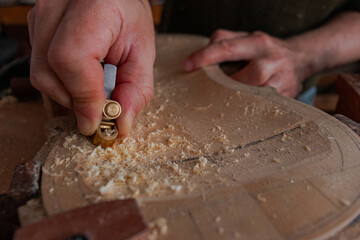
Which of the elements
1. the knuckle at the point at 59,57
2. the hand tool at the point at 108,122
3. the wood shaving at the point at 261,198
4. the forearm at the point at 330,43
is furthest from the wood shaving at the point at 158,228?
the forearm at the point at 330,43

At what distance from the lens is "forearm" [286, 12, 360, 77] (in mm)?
1805

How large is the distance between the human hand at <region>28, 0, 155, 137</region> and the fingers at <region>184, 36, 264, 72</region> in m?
0.42

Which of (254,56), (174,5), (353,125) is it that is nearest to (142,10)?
(254,56)

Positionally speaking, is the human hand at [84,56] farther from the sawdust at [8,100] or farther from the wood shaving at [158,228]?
the sawdust at [8,100]

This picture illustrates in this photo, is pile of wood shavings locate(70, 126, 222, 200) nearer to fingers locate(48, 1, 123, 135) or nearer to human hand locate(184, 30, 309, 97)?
fingers locate(48, 1, 123, 135)

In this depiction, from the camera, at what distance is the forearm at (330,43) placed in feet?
5.92

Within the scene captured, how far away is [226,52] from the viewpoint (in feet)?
5.14

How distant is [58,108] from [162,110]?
1.31 feet

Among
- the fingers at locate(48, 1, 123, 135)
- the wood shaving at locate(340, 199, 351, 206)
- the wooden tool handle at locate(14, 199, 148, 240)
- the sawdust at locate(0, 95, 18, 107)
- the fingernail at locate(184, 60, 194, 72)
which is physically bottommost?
the sawdust at locate(0, 95, 18, 107)

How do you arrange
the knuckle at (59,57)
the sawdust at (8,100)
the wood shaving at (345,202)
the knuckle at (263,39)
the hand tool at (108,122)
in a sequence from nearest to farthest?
1. the wood shaving at (345,202)
2. the knuckle at (59,57)
3. the hand tool at (108,122)
4. the sawdust at (8,100)
5. the knuckle at (263,39)

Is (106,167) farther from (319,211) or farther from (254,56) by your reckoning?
(254,56)

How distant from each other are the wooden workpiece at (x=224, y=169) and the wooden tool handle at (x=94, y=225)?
0.24ft

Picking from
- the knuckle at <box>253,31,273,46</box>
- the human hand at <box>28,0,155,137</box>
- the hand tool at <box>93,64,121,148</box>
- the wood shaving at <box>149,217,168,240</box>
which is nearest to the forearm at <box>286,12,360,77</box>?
the knuckle at <box>253,31,273,46</box>

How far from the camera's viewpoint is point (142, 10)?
1275 millimetres
